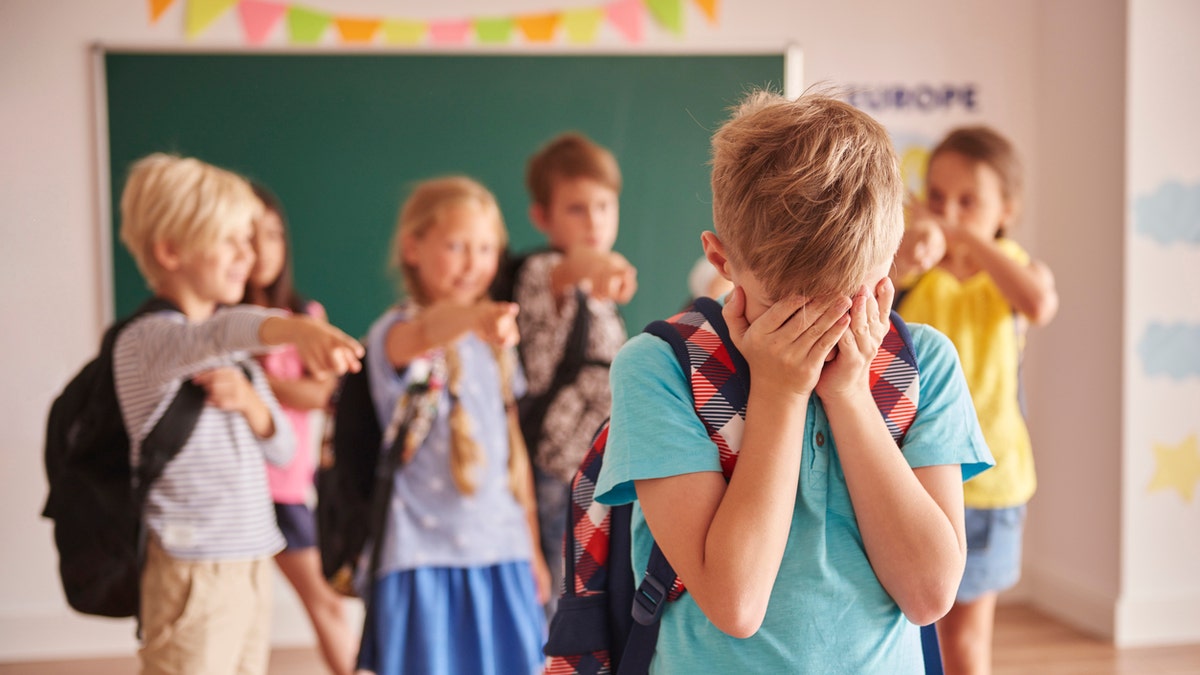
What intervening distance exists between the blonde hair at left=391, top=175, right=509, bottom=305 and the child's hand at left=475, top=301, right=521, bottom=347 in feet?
1.49

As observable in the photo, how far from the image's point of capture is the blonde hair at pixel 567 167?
96.3 inches

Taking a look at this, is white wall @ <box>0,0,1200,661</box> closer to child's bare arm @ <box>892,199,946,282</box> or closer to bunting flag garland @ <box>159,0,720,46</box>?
bunting flag garland @ <box>159,0,720,46</box>

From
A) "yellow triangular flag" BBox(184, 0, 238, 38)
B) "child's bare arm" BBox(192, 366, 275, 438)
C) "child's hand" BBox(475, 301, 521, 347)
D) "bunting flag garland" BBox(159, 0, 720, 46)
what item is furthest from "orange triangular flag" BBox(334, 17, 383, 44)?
"child's hand" BBox(475, 301, 521, 347)

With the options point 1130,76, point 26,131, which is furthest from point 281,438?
point 1130,76

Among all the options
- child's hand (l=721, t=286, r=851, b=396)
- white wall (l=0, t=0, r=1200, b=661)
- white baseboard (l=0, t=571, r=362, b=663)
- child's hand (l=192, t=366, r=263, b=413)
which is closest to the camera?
child's hand (l=721, t=286, r=851, b=396)

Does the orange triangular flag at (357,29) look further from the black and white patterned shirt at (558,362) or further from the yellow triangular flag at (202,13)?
the black and white patterned shirt at (558,362)

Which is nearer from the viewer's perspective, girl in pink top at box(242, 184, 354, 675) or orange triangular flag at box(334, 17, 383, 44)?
girl in pink top at box(242, 184, 354, 675)

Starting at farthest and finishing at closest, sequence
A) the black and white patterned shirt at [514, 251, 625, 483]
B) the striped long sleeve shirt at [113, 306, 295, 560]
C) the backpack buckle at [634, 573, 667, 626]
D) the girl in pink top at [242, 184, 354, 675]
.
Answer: the girl in pink top at [242, 184, 354, 675] < the black and white patterned shirt at [514, 251, 625, 483] < the striped long sleeve shirt at [113, 306, 295, 560] < the backpack buckle at [634, 573, 667, 626]

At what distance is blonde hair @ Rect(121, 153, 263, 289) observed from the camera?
1766 mm

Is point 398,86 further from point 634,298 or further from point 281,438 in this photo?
point 281,438

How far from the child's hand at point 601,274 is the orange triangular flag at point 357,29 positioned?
4.25 feet

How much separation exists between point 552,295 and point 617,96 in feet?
3.75

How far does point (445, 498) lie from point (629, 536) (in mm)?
936

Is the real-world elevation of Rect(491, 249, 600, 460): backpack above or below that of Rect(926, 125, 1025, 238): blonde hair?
below
